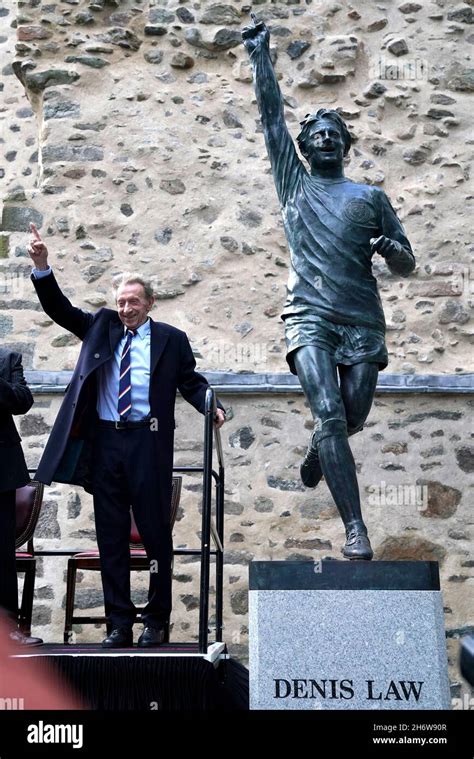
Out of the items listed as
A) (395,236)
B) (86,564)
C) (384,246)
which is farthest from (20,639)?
(395,236)

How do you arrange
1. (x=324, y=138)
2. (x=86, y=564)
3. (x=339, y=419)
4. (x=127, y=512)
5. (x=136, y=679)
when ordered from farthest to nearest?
(x=86, y=564) → (x=324, y=138) → (x=127, y=512) → (x=339, y=419) → (x=136, y=679)

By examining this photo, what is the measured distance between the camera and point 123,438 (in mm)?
4703

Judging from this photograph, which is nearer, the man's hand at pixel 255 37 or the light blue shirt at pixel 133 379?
the light blue shirt at pixel 133 379

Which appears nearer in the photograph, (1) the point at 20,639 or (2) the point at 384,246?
(1) the point at 20,639

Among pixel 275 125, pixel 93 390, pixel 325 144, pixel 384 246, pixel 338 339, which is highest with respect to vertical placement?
pixel 275 125

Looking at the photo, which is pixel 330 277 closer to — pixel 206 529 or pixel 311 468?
pixel 311 468

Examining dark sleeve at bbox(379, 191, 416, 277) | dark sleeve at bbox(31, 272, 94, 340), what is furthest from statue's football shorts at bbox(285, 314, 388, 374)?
dark sleeve at bbox(31, 272, 94, 340)

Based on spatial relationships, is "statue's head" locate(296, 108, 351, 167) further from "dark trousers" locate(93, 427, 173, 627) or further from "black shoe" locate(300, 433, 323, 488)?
"dark trousers" locate(93, 427, 173, 627)

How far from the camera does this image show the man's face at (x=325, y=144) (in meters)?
4.95

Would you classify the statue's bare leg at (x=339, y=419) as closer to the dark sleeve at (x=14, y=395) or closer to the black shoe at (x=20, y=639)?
the dark sleeve at (x=14, y=395)

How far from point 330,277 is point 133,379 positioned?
935mm

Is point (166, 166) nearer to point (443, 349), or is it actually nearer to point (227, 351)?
point (227, 351)

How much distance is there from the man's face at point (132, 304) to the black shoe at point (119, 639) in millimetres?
1290

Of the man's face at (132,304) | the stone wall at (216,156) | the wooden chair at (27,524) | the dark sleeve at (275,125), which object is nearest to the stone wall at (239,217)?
the stone wall at (216,156)
